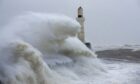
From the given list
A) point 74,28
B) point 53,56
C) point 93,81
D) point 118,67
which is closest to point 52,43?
point 53,56

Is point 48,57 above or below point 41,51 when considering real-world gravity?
below

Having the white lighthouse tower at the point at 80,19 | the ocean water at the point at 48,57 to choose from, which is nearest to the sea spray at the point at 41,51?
the ocean water at the point at 48,57

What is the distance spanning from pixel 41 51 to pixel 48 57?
64cm

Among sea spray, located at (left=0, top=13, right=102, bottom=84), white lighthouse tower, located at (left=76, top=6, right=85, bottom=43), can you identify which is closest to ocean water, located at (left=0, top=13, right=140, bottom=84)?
sea spray, located at (left=0, top=13, right=102, bottom=84)

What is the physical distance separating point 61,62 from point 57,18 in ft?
12.3

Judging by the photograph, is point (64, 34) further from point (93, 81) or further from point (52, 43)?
point (93, 81)

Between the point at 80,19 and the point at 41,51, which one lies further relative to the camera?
the point at 80,19

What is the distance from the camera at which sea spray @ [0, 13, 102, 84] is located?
11616 mm

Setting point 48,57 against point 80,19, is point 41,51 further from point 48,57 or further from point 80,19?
point 80,19

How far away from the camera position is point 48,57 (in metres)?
16.2

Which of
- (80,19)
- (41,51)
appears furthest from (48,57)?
(80,19)

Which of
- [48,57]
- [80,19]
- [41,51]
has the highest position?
[80,19]

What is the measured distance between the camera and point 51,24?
1816 centimetres

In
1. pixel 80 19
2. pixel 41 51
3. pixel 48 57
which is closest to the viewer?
pixel 48 57
